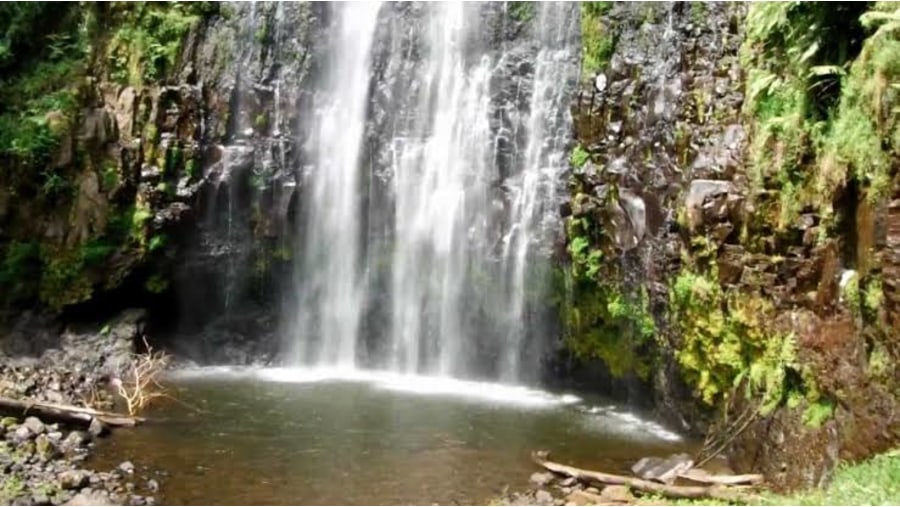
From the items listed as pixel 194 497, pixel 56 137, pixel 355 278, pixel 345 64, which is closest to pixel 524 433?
pixel 194 497

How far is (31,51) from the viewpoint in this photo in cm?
1695

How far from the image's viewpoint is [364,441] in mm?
11664

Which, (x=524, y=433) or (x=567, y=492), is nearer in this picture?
(x=567, y=492)

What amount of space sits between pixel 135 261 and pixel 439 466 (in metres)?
8.48

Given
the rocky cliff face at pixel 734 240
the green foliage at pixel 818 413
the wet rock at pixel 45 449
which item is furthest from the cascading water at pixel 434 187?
the wet rock at pixel 45 449

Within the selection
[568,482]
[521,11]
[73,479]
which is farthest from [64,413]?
[521,11]

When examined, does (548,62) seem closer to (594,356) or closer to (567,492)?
(594,356)

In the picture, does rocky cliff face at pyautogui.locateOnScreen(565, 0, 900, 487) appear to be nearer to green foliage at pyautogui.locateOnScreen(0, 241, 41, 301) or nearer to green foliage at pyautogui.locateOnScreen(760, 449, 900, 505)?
green foliage at pyautogui.locateOnScreen(760, 449, 900, 505)

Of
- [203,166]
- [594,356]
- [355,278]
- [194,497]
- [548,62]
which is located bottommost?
[194,497]

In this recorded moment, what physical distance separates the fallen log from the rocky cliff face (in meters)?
0.66

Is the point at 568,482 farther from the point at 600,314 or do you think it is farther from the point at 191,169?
the point at 191,169

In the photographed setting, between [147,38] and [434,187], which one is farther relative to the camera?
[147,38]

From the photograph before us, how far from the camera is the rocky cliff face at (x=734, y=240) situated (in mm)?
8555

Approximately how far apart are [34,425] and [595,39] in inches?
409
